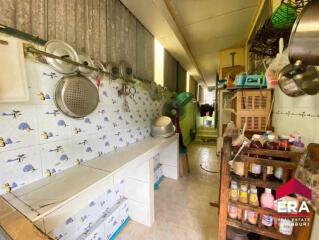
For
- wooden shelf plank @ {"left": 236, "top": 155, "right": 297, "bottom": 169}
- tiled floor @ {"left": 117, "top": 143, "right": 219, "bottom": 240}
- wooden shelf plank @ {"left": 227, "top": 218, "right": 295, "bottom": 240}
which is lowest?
tiled floor @ {"left": 117, "top": 143, "right": 219, "bottom": 240}

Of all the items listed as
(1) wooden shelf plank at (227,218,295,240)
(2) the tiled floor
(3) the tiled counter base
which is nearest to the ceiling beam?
(3) the tiled counter base

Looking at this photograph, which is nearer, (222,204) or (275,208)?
(275,208)

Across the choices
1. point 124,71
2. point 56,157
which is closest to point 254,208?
point 56,157

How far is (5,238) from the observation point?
18.9 inches

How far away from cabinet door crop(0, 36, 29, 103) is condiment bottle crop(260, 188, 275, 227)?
1.37 metres

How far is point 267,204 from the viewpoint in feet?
2.71

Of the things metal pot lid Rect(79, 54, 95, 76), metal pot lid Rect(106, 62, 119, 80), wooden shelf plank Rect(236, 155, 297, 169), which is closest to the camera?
wooden shelf plank Rect(236, 155, 297, 169)

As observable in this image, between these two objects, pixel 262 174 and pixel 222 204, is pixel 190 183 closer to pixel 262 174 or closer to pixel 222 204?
pixel 222 204

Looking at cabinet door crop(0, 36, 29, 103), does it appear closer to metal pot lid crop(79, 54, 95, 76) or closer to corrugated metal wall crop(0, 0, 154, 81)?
corrugated metal wall crop(0, 0, 154, 81)

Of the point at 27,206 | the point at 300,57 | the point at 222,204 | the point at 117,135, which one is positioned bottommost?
the point at 222,204

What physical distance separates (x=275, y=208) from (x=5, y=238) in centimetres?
117

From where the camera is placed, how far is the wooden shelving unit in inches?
29.0

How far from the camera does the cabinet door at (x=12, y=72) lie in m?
0.64

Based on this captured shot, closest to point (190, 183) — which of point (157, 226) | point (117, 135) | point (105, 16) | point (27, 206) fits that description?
point (157, 226)
